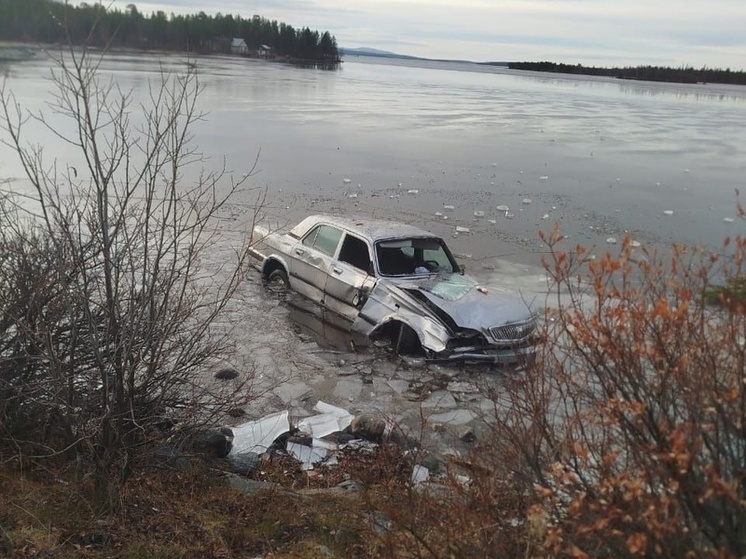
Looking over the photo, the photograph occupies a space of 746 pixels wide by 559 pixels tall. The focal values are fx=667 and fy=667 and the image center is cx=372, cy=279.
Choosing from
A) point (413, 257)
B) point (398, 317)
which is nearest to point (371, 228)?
point (413, 257)

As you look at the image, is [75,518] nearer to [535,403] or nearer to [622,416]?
[535,403]

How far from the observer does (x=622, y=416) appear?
109 inches

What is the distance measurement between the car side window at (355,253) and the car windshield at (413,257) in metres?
0.19

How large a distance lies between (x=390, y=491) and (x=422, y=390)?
281 centimetres

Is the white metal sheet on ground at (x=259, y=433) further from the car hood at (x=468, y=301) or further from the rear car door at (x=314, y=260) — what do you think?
the rear car door at (x=314, y=260)

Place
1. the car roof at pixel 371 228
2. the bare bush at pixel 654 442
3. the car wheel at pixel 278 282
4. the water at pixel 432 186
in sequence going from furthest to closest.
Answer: the car wheel at pixel 278 282, the car roof at pixel 371 228, the water at pixel 432 186, the bare bush at pixel 654 442

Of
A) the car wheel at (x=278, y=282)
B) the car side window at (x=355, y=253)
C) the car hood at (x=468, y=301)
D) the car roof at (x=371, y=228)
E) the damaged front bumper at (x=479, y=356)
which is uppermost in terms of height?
the car roof at (x=371, y=228)

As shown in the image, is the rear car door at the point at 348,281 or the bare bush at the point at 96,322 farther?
the rear car door at the point at 348,281

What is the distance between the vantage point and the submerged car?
7.86 metres

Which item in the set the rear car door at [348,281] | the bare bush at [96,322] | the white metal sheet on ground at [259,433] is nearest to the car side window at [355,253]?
the rear car door at [348,281]

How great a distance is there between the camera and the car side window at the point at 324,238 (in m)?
9.52

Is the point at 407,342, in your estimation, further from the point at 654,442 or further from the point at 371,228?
the point at 654,442

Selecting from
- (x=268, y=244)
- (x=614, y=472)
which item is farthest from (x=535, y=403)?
(x=268, y=244)

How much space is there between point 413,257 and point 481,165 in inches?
570
